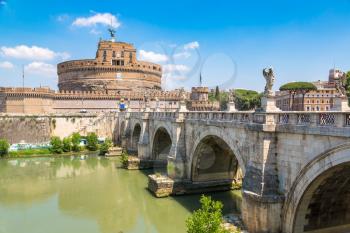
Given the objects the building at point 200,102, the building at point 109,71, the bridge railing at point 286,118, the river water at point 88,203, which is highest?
the building at point 109,71

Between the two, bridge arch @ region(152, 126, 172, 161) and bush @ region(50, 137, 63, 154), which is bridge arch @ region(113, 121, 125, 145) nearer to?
bush @ region(50, 137, 63, 154)

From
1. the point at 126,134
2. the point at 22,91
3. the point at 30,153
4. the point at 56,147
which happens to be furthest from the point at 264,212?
the point at 22,91

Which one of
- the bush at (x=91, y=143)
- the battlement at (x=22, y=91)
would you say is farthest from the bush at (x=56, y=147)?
the battlement at (x=22, y=91)

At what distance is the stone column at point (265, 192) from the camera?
1205 cm

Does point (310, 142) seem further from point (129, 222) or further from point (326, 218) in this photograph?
point (129, 222)

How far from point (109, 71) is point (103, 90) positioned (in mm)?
3865

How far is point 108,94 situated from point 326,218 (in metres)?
46.3

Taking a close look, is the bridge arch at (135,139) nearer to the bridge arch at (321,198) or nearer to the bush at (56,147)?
the bush at (56,147)

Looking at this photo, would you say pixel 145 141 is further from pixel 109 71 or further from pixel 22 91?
pixel 109 71

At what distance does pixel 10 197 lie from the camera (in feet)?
72.8

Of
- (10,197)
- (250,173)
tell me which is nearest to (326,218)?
(250,173)

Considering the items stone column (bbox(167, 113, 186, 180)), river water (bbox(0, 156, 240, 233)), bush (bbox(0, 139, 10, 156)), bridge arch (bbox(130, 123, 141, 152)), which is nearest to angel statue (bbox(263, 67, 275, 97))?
river water (bbox(0, 156, 240, 233))

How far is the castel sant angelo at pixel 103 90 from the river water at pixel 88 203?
22.9 metres

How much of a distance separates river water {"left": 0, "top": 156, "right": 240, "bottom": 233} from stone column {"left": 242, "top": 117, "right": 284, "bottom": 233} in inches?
174
